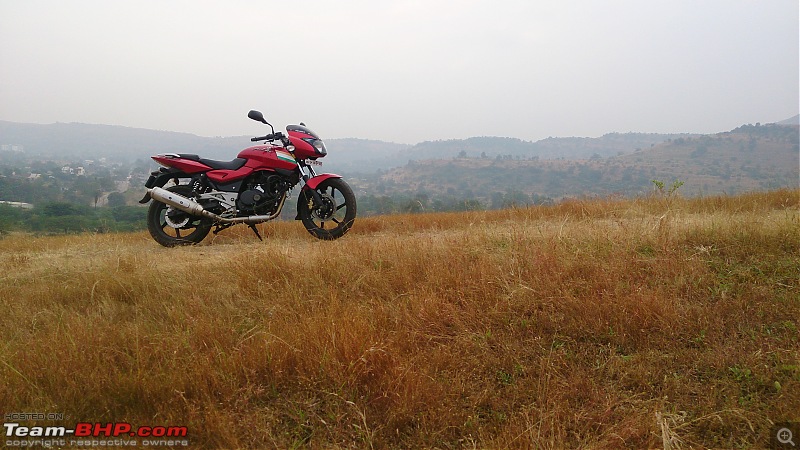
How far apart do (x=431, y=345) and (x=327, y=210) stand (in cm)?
364

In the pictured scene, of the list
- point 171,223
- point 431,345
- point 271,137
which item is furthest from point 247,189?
point 431,345

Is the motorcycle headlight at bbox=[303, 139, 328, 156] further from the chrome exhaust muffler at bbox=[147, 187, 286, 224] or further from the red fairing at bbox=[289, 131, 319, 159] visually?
the chrome exhaust muffler at bbox=[147, 187, 286, 224]

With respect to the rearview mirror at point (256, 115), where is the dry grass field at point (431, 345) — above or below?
below

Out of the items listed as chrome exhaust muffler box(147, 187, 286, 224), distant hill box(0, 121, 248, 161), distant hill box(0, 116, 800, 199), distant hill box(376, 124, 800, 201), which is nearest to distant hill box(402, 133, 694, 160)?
distant hill box(0, 116, 800, 199)

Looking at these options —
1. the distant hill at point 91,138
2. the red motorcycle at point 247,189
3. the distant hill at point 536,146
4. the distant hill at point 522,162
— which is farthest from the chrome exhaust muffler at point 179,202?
the distant hill at point 536,146

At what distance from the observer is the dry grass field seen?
69.4 inches

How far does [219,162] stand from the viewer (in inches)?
222

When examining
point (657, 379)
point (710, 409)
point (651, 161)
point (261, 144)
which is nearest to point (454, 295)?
point (657, 379)

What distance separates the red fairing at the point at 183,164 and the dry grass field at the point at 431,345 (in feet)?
6.55

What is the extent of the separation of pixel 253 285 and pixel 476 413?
2.10 meters

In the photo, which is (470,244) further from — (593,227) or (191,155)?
(191,155)

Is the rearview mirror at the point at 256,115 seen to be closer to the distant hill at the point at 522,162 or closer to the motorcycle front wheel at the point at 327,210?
the motorcycle front wheel at the point at 327,210

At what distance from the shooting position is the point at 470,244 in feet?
13.8

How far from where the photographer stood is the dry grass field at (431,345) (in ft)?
5.79
